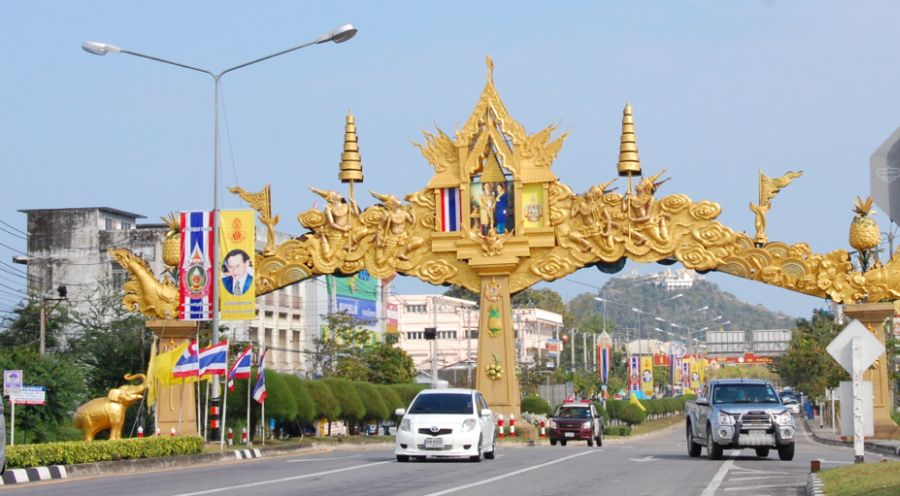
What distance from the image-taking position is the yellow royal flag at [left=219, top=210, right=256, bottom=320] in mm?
37875

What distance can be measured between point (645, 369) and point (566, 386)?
79.5ft

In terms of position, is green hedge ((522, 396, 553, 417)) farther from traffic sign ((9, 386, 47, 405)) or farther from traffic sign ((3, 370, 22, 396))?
traffic sign ((3, 370, 22, 396))

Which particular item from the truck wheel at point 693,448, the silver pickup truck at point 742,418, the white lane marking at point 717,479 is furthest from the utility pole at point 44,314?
the white lane marking at point 717,479

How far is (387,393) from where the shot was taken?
5656cm

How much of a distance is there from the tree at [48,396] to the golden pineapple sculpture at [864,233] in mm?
23657

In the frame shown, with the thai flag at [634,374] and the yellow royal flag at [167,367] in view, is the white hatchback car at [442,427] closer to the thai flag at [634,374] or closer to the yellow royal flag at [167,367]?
the yellow royal flag at [167,367]

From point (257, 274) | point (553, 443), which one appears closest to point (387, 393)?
point (553, 443)

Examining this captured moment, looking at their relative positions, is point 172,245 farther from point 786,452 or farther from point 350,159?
point 786,452

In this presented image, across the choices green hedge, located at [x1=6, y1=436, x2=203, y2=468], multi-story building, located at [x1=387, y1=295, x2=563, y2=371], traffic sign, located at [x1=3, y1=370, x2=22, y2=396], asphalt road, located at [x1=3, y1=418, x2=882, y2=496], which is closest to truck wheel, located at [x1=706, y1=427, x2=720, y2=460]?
asphalt road, located at [x1=3, y1=418, x2=882, y2=496]

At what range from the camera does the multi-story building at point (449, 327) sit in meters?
128

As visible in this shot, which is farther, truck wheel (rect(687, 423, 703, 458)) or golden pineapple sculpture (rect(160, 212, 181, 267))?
golden pineapple sculpture (rect(160, 212, 181, 267))

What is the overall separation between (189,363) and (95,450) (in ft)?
28.5

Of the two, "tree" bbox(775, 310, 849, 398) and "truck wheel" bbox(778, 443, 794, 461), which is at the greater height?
"tree" bbox(775, 310, 849, 398)

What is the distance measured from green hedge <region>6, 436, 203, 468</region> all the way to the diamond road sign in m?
13.1
